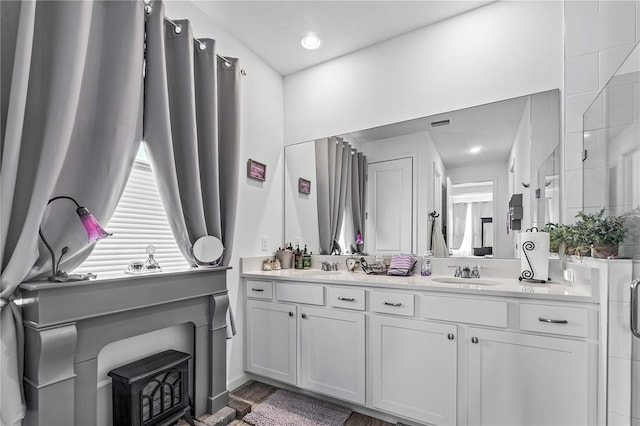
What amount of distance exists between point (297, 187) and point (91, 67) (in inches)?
71.8

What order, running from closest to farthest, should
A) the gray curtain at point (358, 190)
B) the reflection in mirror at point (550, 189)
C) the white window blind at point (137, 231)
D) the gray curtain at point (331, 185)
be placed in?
the white window blind at point (137, 231) < the reflection in mirror at point (550, 189) < the gray curtain at point (358, 190) < the gray curtain at point (331, 185)

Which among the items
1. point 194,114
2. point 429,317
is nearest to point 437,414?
point 429,317

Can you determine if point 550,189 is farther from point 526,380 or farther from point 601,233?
point 526,380

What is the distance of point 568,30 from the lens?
6.28ft

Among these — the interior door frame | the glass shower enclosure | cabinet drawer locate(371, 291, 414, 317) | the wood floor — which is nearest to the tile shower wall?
the glass shower enclosure

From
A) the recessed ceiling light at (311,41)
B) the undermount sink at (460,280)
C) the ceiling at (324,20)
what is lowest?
the undermount sink at (460,280)

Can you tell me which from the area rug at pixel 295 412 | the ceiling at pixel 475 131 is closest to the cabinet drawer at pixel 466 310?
the area rug at pixel 295 412

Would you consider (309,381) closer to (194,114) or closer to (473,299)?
(473,299)

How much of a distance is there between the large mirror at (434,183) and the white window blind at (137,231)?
1231 millimetres

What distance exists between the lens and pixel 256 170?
2723 mm

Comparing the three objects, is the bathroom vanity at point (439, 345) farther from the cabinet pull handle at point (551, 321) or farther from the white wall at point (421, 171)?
the white wall at point (421, 171)

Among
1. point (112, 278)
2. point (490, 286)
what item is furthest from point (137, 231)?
point (490, 286)

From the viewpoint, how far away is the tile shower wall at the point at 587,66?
1.66m

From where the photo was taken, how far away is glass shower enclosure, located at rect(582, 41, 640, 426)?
1245 mm
